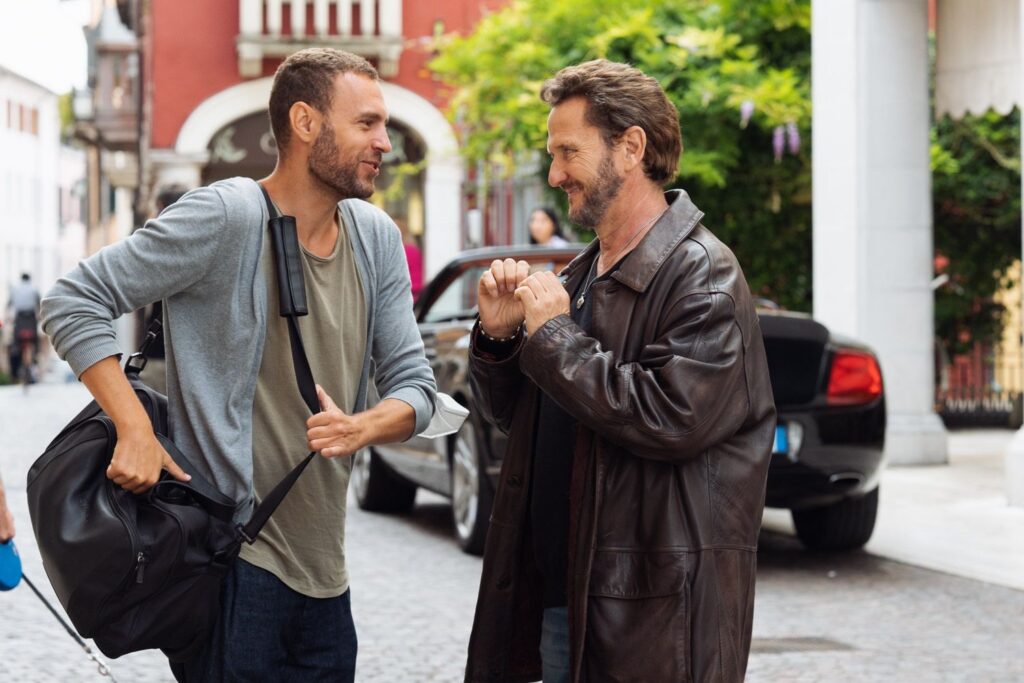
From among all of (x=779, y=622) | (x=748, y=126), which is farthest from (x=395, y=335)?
(x=748, y=126)

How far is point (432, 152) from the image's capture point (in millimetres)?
26047

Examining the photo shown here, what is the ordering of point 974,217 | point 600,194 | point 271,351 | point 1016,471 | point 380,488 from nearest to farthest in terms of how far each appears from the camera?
point 600,194, point 271,351, point 1016,471, point 380,488, point 974,217

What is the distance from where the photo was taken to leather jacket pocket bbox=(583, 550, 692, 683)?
10.1ft

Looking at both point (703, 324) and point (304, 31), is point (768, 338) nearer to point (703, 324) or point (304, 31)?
point (703, 324)

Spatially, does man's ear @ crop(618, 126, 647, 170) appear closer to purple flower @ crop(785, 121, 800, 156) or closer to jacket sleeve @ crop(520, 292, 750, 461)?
jacket sleeve @ crop(520, 292, 750, 461)

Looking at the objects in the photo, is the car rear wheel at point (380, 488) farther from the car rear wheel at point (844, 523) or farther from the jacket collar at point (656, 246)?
the jacket collar at point (656, 246)

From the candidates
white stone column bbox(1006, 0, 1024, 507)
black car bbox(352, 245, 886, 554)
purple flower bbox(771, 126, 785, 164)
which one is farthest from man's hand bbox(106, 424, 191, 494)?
purple flower bbox(771, 126, 785, 164)

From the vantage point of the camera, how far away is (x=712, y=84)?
15438 mm

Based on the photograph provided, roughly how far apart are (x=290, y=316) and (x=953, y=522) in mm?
7551

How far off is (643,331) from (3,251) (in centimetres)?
7078

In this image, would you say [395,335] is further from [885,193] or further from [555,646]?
[885,193]

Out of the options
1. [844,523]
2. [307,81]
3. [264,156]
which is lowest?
[844,523]

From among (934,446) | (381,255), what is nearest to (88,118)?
(934,446)

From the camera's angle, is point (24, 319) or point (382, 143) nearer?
point (382, 143)
